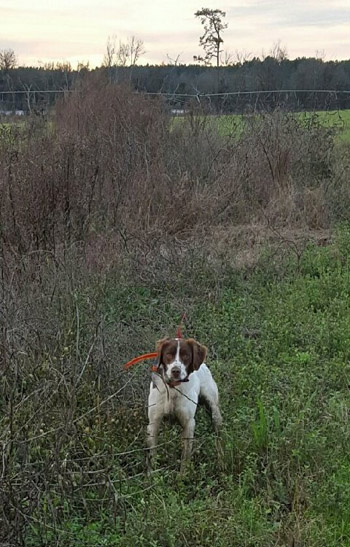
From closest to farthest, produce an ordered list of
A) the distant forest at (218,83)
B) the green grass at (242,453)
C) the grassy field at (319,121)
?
1. the green grass at (242,453)
2. the grassy field at (319,121)
3. the distant forest at (218,83)

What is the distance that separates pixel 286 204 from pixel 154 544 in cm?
770

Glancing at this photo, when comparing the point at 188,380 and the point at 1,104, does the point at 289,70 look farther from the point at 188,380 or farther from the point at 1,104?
the point at 188,380

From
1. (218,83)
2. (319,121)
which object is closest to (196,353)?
(319,121)

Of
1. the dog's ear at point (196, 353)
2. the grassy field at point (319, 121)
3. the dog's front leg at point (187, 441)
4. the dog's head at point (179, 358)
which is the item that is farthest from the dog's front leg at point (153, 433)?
the grassy field at point (319, 121)

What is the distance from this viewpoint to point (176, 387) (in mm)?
4184

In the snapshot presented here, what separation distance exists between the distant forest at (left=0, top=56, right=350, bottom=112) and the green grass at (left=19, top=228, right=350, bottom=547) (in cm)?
782

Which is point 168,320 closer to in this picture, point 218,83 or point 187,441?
point 187,441

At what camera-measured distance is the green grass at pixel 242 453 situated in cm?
331

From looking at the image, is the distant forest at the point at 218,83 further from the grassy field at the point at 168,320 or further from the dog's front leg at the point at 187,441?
the dog's front leg at the point at 187,441

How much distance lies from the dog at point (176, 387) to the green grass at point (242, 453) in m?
0.10

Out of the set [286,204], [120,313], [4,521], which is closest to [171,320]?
[120,313]

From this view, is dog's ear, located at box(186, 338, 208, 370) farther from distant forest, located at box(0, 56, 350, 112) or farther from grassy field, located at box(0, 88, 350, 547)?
distant forest, located at box(0, 56, 350, 112)

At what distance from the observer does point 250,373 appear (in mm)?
5199

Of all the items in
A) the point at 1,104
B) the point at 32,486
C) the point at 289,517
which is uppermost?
the point at 1,104
